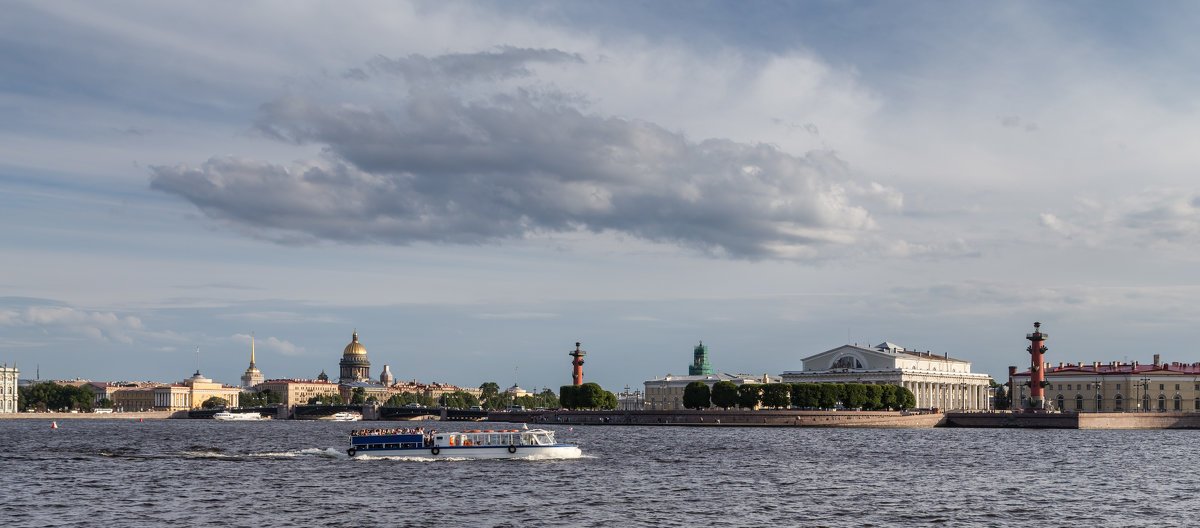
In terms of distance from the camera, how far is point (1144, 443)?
8131 cm

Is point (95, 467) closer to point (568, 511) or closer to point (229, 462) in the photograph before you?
point (229, 462)

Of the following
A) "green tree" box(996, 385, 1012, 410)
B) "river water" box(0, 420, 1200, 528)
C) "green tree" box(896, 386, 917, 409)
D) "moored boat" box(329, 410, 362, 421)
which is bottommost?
"moored boat" box(329, 410, 362, 421)

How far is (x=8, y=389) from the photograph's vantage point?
188 meters

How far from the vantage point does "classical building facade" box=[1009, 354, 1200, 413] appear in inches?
5561

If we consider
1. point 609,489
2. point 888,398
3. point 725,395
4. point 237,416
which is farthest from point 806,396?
point 237,416

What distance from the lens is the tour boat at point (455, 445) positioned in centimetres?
5562

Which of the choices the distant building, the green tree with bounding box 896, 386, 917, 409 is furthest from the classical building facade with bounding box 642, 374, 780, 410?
the distant building

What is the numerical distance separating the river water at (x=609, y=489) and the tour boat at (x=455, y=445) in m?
1.27

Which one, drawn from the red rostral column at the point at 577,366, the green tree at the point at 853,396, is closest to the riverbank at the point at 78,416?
the red rostral column at the point at 577,366

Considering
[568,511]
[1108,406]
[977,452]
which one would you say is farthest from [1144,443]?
[1108,406]

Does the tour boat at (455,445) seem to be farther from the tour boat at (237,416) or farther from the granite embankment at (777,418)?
the tour boat at (237,416)

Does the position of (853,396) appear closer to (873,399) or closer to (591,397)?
(873,399)

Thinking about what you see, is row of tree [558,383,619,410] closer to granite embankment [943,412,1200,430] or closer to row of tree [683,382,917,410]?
row of tree [683,382,917,410]

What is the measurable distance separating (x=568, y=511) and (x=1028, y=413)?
8864 centimetres
